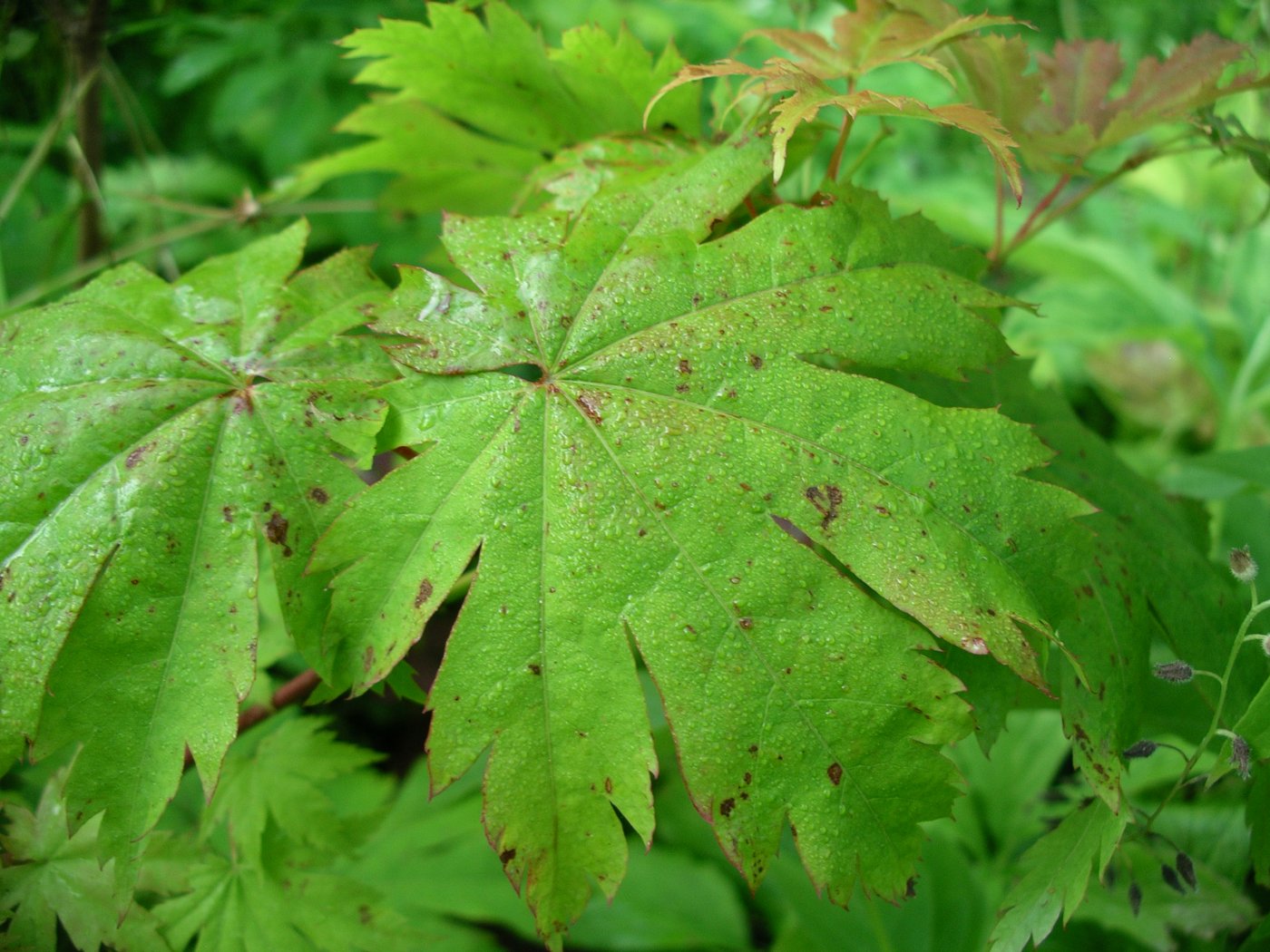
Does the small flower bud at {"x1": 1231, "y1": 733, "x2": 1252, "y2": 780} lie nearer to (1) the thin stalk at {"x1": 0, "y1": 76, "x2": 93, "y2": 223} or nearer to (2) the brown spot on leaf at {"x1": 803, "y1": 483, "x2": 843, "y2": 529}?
(2) the brown spot on leaf at {"x1": 803, "y1": 483, "x2": 843, "y2": 529}

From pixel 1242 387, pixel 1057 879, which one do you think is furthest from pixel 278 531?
pixel 1242 387

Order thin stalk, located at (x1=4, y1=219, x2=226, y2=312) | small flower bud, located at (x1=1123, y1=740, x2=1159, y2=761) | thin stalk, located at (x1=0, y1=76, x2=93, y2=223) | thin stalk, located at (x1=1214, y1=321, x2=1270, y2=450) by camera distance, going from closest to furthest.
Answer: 1. small flower bud, located at (x1=1123, y1=740, x2=1159, y2=761)
2. thin stalk, located at (x1=4, y1=219, x2=226, y2=312)
3. thin stalk, located at (x1=0, y1=76, x2=93, y2=223)
4. thin stalk, located at (x1=1214, y1=321, x2=1270, y2=450)

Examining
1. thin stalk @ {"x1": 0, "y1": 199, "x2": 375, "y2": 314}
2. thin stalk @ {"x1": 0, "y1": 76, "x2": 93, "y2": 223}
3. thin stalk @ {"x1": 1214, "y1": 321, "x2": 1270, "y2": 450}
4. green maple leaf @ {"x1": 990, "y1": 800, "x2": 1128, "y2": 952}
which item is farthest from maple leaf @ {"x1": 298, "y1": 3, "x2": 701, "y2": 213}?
thin stalk @ {"x1": 1214, "y1": 321, "x2": 1270, "y2": 450}

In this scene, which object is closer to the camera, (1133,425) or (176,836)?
(176,836)

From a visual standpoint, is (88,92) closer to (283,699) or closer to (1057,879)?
(283,699)

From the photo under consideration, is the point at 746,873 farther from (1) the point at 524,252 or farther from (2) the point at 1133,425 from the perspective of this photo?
(2) the point at 1133,425

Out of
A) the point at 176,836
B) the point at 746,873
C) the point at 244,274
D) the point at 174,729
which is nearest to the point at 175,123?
the point at 244,274

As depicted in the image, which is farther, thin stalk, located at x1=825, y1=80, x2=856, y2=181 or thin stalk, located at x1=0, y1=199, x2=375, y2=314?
thin stalk, located at x1=0, y1=199, x2=375, y2=314
